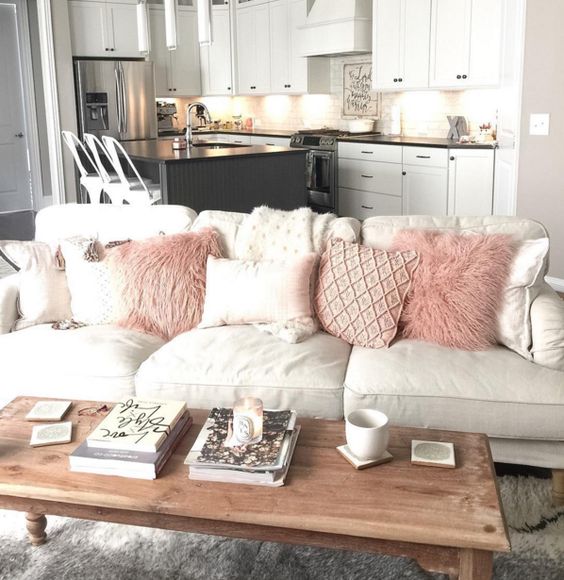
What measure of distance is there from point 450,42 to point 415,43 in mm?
403

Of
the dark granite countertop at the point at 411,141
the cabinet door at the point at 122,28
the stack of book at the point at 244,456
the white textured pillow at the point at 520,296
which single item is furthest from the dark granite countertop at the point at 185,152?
the stack of book at the point at 244,456

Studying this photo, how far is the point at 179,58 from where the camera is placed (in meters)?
9.01

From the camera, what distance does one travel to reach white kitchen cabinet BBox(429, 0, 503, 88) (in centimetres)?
567

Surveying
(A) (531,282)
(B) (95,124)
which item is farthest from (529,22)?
(B) (95,124)

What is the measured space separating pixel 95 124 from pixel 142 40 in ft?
7.41

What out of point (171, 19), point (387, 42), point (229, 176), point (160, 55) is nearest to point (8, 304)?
point (229, 176)

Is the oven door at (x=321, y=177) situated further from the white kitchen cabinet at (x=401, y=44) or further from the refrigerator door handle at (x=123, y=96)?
the refrigerator door handle at (x=123, y=96)

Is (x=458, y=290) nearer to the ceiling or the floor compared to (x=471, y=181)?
nearer to the floor

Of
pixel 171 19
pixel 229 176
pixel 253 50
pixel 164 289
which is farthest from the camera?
pixel 253 50

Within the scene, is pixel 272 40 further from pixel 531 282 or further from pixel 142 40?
pixel 531 282

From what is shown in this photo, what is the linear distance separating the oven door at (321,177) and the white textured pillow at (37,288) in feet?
14.8

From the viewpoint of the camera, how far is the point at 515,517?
2264mm

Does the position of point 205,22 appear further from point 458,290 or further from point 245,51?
point 245,51

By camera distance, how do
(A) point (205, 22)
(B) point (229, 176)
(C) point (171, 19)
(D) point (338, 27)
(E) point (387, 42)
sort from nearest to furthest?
(A) point (205, 22) < (C) point (171, 19) < (B) point (229, 176) < (E) point (387, 42) < (D) point (338, 27)
